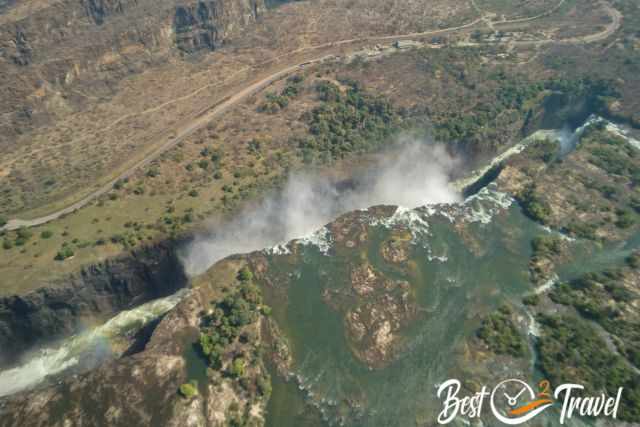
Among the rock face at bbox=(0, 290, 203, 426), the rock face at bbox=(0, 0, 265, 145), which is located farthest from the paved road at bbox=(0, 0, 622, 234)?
the rock face at bbox=(0, 290, 203, 426)

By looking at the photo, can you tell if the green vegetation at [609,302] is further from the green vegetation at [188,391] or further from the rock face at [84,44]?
the rock face at [84,44]

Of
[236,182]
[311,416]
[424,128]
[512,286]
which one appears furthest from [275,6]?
[311,416]

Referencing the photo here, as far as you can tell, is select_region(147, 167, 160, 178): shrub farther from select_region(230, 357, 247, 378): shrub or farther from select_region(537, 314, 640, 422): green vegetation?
select_region(537, 314, 640, 422): green vegetation

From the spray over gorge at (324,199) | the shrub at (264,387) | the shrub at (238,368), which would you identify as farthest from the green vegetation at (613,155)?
the shrub at (238,368)

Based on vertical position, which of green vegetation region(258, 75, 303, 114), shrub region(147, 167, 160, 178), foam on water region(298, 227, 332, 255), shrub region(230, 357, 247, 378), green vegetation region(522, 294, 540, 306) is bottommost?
green vegetation region(522, 294, 540, 306)

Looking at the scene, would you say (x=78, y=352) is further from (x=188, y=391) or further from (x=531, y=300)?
(x=531, y=300)

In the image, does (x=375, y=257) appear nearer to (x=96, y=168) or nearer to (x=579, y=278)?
(x=579, y=278)
